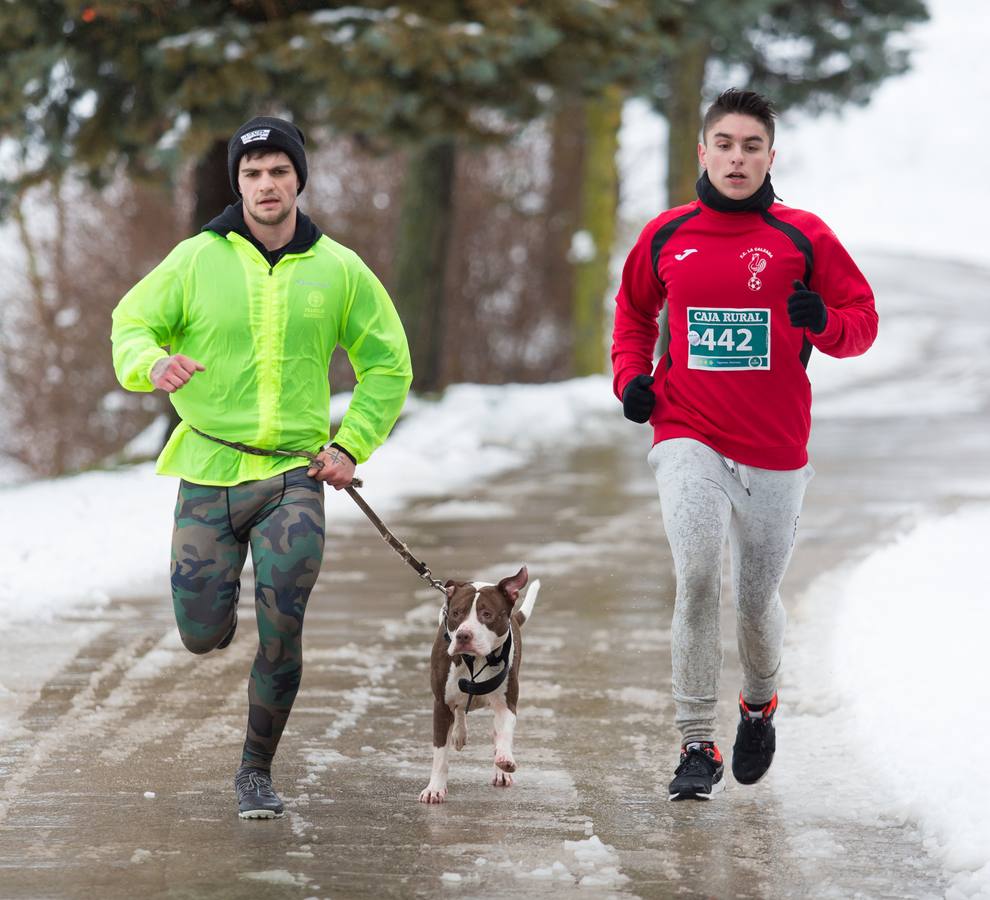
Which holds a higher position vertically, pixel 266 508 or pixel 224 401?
pixel 224 401

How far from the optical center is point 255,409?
5.27m

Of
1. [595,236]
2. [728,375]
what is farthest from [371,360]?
[595,236]

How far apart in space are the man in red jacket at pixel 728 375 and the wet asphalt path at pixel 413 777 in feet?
1.46

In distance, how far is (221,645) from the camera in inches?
214

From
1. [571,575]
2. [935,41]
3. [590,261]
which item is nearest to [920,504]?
[571,575]

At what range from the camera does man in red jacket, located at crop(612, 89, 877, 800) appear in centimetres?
531

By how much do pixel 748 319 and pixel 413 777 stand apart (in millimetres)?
1906

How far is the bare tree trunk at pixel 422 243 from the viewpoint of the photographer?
1848cm

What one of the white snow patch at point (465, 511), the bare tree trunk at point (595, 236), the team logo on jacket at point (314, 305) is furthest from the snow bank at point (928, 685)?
the bare tree trunk at point (595, 236)

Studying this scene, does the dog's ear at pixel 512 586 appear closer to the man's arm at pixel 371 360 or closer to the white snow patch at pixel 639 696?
the man's arm at pixel 371 360

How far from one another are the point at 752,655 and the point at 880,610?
2868 millimetres

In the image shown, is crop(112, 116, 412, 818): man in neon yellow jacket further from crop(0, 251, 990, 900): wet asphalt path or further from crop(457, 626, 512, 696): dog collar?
crop(457, 626, 512, 696): dog collar

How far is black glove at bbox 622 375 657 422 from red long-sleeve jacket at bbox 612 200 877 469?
0.08 m

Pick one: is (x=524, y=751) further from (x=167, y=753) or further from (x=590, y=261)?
Result: (x=590, y=261)
